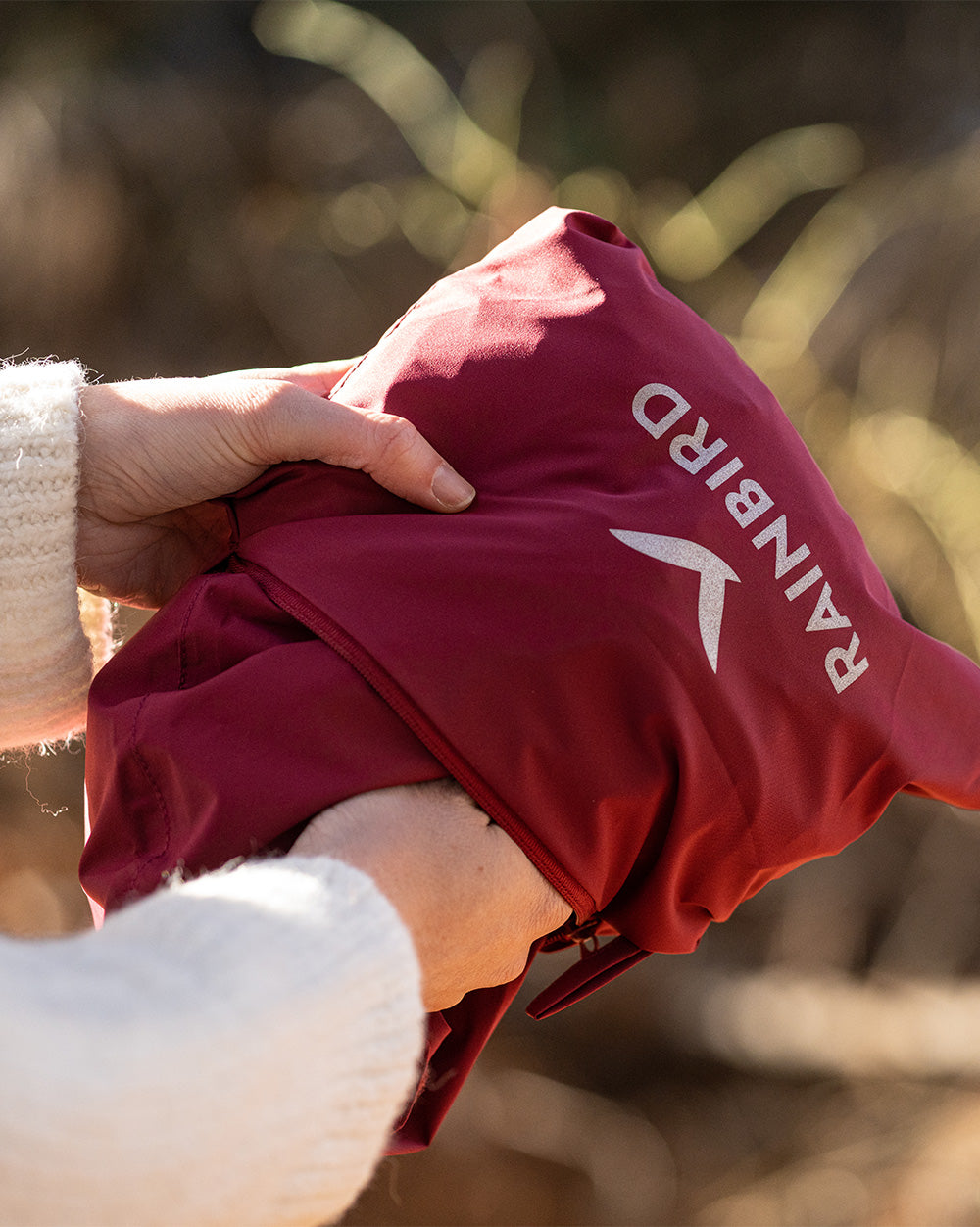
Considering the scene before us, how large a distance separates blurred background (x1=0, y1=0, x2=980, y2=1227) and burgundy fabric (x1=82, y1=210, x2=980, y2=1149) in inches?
37.3

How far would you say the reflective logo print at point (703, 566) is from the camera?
0.44 meters

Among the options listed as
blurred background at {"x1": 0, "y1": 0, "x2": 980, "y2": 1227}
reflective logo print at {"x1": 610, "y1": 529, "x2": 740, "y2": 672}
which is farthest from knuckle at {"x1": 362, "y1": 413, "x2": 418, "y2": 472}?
blurred background at {"x1": 0, "y1": 0, "x2": 980, "y2": 1227}

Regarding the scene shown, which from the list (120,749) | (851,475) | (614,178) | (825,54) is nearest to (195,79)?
(614,178)

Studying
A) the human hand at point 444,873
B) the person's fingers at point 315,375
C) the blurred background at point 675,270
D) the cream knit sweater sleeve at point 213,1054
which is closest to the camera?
the cream knit sweater sleeve at point 213,1054

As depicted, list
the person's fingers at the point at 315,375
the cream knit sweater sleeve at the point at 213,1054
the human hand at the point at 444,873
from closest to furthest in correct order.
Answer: the cream knit sweater sleeve at the point at 213,1054, the human hand at the point at 444,873, the person's fingers at the point at 315,375

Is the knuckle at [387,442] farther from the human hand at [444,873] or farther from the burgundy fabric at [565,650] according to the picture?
the human hand at [444,873]

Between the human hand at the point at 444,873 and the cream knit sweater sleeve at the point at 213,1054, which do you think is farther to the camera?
the human hand at the point at 444,873

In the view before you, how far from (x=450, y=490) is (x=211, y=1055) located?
0.27 meters

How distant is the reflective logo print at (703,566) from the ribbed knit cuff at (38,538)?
10.5 inches

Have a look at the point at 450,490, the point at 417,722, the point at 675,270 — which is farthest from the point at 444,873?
the point at 675,270

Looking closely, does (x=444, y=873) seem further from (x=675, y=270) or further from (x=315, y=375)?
(x=675, y=270)

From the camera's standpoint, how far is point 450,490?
1.52 ft

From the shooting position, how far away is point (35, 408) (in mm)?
480

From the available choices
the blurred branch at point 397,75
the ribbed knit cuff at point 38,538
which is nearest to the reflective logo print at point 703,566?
the ribbed knit cuff at point 38,538
